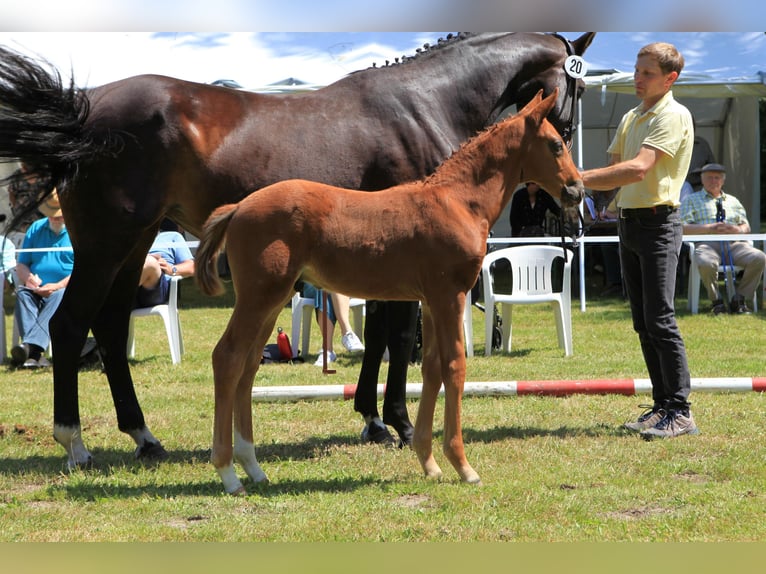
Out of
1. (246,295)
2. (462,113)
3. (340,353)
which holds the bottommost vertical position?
(340,353)

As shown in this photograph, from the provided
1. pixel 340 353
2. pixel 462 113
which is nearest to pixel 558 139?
pixel 462 113

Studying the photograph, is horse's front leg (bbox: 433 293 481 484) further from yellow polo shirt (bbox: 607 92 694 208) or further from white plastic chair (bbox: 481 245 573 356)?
white plastic chair (bbox: 481 245 573 356)

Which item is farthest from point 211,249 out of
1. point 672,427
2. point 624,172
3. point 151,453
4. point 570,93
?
point 672,427

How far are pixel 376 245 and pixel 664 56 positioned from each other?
7.23ft

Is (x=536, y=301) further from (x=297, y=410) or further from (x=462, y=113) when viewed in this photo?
(x=462, y=113)

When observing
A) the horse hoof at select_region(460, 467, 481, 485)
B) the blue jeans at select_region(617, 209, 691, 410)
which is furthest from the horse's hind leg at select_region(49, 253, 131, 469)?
the blue jeans at select_region(617, 209, 691, 410)

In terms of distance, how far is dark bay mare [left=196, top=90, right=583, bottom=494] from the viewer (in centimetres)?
427

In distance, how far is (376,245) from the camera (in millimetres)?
4332

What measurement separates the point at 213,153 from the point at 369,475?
1.85m

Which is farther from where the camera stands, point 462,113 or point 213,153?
point 462,113

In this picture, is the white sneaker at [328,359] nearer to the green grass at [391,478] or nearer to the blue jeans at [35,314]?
the green grass at [391,478]

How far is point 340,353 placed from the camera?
9531 mm

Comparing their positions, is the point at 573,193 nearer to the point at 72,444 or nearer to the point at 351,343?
the point at 72,444

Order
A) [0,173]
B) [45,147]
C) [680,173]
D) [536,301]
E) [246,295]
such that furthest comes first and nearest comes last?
[0,173]
[536,301]
[680,173]
[45,147]
[246,295]
